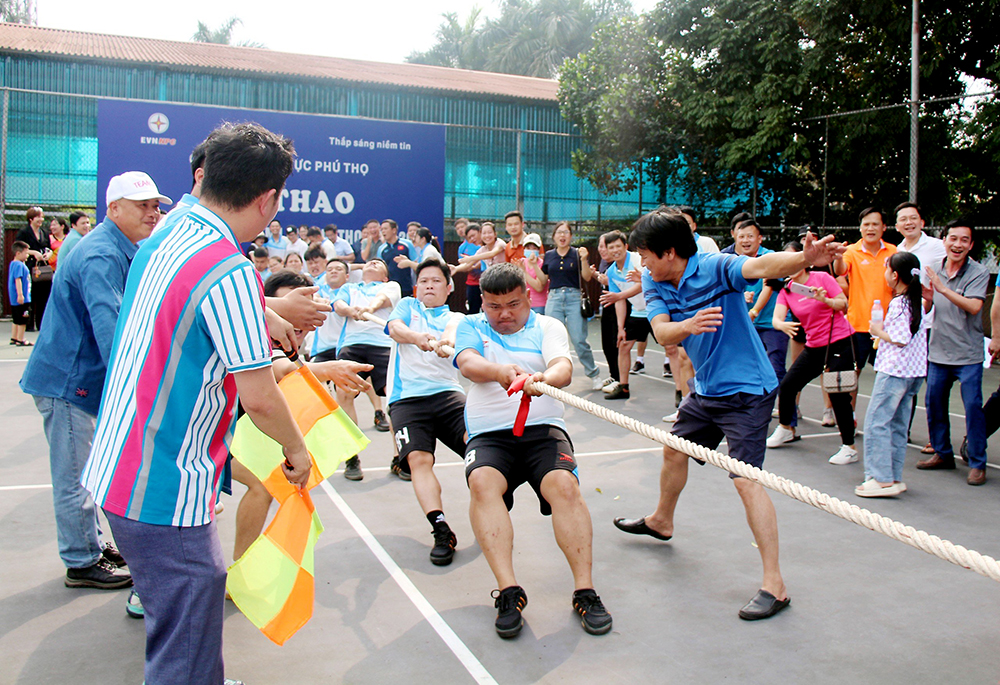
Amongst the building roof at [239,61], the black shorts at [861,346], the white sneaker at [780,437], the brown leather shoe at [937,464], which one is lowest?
the brown leather shoe at [937,464]

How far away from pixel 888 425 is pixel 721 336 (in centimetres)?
202

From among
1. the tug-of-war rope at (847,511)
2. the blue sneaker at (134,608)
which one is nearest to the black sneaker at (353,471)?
the blue sneaker at (134,608)

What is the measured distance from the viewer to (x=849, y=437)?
6.23 m

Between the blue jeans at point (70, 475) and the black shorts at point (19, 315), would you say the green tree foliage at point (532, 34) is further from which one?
the blue jeans at point (70, 475)

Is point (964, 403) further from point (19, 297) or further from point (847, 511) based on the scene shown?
point (19, 297)

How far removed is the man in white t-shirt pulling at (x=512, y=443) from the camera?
3486mm

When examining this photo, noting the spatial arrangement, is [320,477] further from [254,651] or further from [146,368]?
[146,368]

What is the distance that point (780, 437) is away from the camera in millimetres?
6711

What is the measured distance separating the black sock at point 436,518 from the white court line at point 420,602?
285 mm

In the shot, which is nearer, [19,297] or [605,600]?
[605,600]

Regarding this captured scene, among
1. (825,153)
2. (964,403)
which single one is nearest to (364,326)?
(964,403)

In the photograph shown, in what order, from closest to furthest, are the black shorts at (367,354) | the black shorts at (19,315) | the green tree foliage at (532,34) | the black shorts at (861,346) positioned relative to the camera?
the black shorts at (367,354) < the black shorts at (861,346) < the black shorts at (19,315) < the green tree foliage at (532,34)

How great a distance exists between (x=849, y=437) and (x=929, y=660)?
3.25 meters

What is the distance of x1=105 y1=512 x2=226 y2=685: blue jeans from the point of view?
211 centimetres
